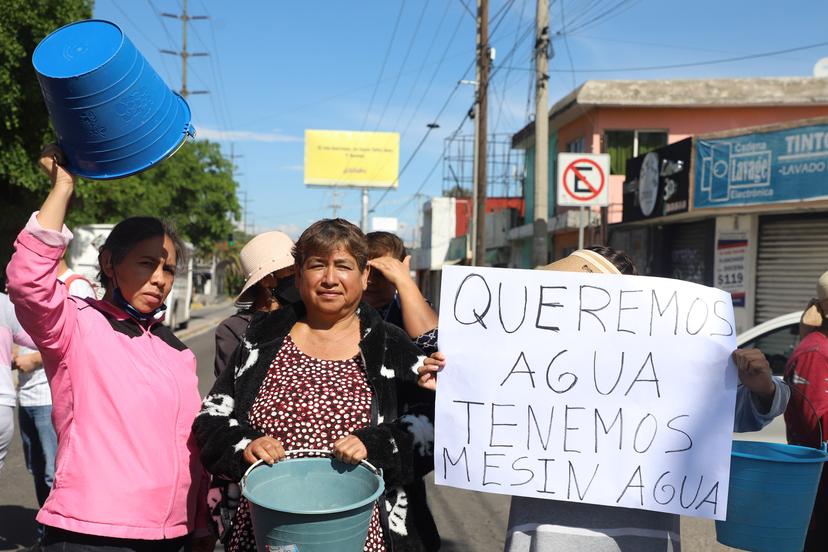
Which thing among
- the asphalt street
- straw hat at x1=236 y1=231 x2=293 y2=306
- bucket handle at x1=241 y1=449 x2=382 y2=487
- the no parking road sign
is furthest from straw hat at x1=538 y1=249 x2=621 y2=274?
the no parking road sign

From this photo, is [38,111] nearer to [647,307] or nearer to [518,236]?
[647,307]

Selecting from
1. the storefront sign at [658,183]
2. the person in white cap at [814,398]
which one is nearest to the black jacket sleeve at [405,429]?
the person in white cap at [814,398]

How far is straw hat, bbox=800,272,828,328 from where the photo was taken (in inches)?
142

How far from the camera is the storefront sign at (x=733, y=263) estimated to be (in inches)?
545

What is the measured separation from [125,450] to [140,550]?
321 millimetres

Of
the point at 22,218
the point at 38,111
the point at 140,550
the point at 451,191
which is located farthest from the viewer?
the point at 451,191

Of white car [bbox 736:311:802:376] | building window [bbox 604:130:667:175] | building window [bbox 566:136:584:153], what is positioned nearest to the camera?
white car [bbox 736:311:802:376]

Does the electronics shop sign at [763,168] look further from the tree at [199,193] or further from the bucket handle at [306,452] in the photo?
the tree at [199,193]

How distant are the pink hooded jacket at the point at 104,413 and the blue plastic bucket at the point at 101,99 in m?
0.27

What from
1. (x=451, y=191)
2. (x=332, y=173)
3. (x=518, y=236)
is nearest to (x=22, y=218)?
(x=518, y=236)

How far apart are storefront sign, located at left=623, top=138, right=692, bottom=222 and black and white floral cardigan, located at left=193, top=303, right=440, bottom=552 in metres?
13.2

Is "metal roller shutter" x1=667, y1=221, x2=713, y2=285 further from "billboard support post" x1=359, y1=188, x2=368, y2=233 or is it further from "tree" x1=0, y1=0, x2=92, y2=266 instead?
"billboard support post" x1=359, y1=188, x2=368, y2=233

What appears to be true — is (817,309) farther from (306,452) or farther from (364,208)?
(364,208)

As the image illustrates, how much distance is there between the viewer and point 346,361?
2.42 meters
